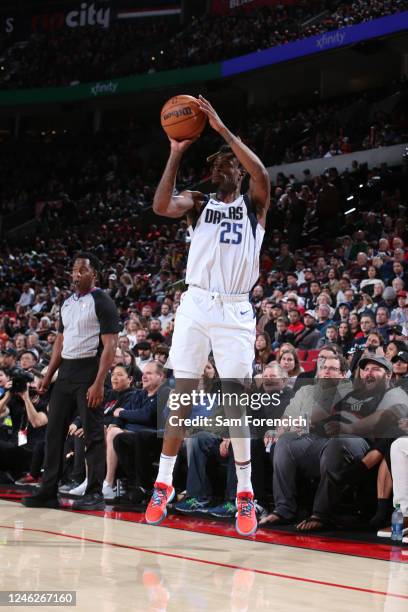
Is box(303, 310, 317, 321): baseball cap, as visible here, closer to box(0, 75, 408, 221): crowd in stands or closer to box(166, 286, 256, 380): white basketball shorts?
box(166, 286, 256, 380): white basketball shorts

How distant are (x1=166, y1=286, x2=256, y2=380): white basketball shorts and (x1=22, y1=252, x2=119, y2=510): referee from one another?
149 cm

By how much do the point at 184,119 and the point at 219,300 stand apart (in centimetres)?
102

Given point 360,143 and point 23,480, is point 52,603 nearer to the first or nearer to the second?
point 23,480

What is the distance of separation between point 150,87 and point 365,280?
1697 centimetres

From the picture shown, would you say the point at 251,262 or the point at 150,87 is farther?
the point at 150,87

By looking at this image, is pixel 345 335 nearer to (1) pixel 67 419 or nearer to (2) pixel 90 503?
(1) pixel 67 419

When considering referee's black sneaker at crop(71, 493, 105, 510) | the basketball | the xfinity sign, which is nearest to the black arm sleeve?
referee's black sneaker at crop(71, 493, 105, 510)

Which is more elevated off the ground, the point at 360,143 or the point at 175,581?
the point at 360,143

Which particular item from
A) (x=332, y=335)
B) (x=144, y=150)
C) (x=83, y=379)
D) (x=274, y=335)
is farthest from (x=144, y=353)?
(x=144, y=150)

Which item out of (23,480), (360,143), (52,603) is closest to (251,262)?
(52,603)

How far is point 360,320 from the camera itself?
31.6 feet

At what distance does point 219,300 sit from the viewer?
486 cm

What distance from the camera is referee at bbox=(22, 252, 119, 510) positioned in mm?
6363

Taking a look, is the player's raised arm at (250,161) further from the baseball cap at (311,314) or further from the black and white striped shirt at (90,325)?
the baseball cap at (311,314)
